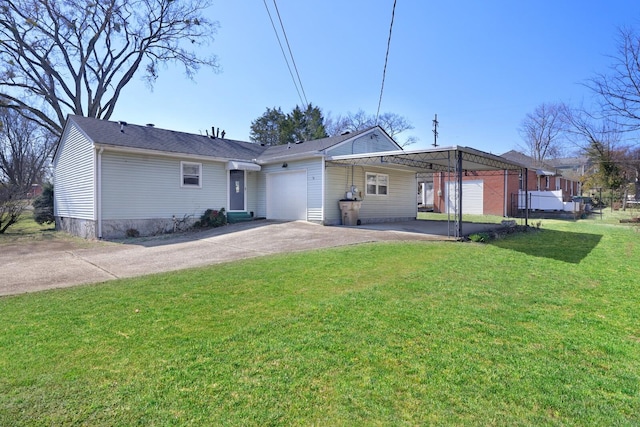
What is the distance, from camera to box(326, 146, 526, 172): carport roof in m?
10.1

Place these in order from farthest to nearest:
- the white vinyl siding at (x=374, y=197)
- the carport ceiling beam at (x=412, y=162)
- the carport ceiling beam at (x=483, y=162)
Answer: the white vinyl siding at (x=374, y=197)
the carport ceiling beam at (x=412, y=162)
the carport ceiling beam at (x=483, y=162)

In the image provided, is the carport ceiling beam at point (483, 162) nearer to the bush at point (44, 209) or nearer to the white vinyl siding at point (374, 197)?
the white vinyl siding at point (374, 197)

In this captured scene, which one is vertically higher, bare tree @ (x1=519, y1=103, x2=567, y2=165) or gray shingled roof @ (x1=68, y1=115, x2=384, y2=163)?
bare tree @ (x1=519, y1=103, x2=567, y2=165)

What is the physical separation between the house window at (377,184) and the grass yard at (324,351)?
10212mm

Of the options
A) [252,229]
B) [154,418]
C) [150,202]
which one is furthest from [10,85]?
[154,418]

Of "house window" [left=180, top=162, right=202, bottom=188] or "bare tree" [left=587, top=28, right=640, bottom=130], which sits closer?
"bare tree" [left=587, top=28, right=640, bottom=130]

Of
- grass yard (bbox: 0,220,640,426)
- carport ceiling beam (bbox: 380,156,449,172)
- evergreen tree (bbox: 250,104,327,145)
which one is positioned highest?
evergreen tree (bbox: 250,104,327,145)

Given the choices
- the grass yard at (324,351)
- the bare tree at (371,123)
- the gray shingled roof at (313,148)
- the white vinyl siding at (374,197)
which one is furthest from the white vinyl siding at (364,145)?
the bare tree at (371,123)

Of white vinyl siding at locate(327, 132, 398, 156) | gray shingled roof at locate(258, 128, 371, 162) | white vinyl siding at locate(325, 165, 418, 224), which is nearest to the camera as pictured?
white vinyl siding at locate(325, 165, 418, 224)

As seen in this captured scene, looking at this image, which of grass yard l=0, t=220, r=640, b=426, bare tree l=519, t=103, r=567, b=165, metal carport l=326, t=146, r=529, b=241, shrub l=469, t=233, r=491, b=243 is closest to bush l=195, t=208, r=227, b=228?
metal carport l=326, t=146, r=529, b=241

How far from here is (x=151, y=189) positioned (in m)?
12.5

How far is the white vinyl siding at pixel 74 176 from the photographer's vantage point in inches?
462

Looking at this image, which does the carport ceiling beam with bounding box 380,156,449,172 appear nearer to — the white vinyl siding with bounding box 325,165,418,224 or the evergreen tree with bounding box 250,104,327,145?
the white vinyl siding with bounding box 325,165,418,224

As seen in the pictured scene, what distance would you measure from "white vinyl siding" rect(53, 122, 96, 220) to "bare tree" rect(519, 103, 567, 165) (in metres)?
45.1
